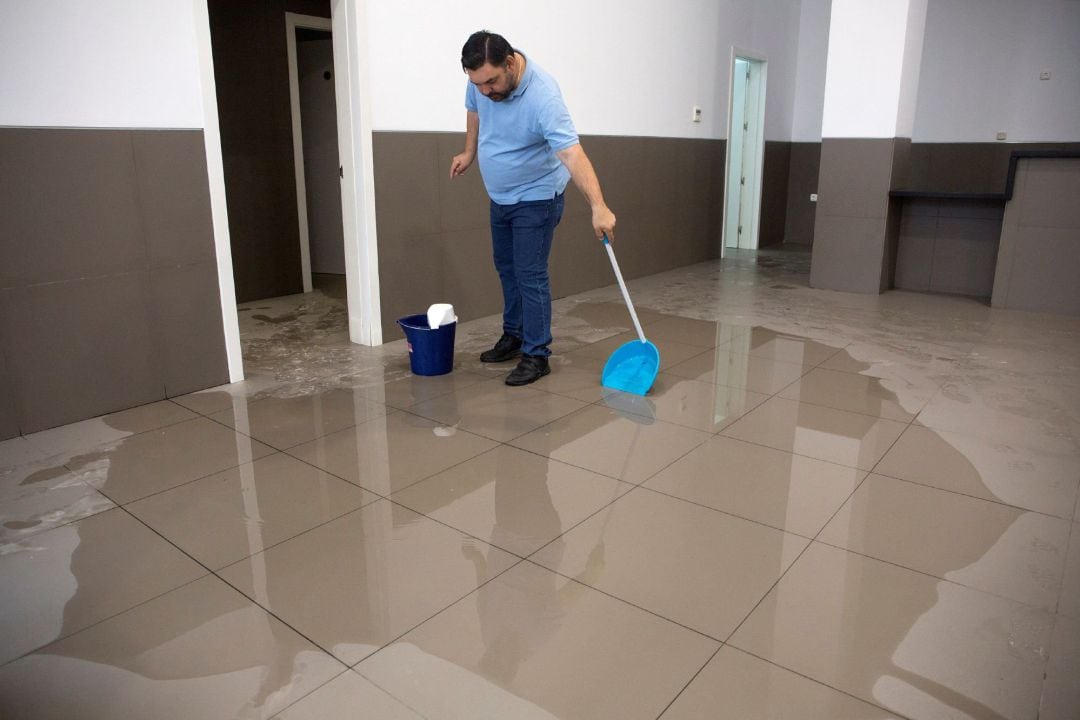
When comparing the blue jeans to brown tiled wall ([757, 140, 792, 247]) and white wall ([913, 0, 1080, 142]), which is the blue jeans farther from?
white wall ([913, 0, 1080, 142])

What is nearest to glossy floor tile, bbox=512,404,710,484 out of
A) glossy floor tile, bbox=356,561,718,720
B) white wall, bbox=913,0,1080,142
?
glossy floor tile, bbox=356,561,718,720

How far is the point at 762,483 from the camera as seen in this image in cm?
247

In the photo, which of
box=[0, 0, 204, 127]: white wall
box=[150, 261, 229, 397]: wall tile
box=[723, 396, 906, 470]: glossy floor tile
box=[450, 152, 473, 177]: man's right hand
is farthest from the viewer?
box=[450, 152, 473, 177]: man's right hand

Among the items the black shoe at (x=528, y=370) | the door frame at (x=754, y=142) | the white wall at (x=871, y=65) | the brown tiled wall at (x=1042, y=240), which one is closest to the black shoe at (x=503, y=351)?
the black shoe at (x=528, y=370)

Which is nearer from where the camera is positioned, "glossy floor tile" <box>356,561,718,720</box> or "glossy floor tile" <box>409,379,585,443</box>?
"glossy floor tile" <box>356,561,718,720</box>

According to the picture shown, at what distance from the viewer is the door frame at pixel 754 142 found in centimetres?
700

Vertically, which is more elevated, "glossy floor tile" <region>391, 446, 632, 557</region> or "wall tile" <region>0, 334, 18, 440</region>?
"wall tile" <region>0, 334, 18, 440</region>

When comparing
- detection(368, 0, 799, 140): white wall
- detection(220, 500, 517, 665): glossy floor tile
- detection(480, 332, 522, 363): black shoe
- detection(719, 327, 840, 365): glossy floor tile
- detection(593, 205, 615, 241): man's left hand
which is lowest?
detection(220, 500, 517, 665): glossy floor tile

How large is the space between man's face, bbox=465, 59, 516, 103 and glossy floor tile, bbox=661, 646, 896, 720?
226 centimetres

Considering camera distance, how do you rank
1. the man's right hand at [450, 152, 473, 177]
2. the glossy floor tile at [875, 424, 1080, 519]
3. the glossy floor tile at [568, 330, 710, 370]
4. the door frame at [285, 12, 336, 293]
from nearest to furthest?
the glossy floor tile at [875, 424, 1080, 519]
the man's right hand at [450, 152, 473, 177]
the glossy floor tile at [568, 330, 710, 370]
the door frame at [285, 12, 336, 293]

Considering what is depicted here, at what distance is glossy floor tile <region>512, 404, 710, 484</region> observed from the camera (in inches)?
102

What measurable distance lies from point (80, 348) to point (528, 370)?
1.82 m

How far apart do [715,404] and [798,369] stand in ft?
2.47

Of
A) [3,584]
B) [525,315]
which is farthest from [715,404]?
[3,584]
